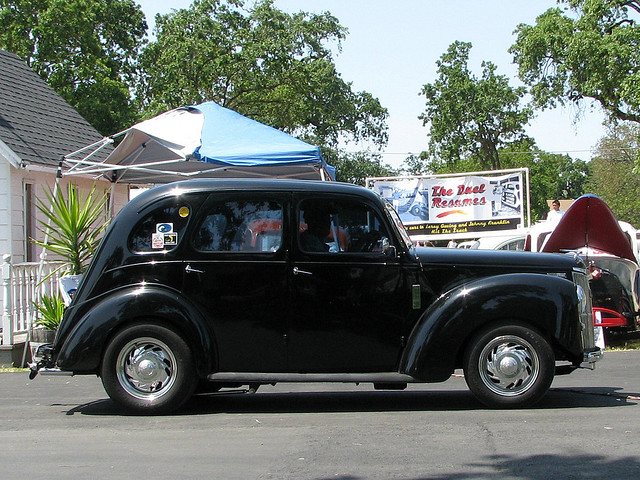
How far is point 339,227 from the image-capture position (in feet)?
22.9

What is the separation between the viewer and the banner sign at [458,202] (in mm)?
16578

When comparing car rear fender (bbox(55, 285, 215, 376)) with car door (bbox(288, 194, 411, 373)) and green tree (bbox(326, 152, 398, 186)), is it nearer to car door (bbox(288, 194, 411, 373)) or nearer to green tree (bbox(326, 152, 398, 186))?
car door (bbox(288, 194, 411, 373))

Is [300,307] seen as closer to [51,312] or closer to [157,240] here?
[157,240]

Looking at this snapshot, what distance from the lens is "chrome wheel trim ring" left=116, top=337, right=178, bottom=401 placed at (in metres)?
6.77

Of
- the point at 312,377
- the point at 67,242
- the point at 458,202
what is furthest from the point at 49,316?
the point at 458,202

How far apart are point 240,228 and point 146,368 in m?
1.37

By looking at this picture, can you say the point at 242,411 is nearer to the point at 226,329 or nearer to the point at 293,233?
the point at 226,329

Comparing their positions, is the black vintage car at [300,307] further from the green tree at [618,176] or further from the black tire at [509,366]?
the green tree at [618,176]

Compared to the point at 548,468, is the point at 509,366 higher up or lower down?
higher up

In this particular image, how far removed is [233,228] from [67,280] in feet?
14.1

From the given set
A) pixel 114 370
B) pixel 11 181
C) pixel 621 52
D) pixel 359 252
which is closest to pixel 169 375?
pixel 114 370

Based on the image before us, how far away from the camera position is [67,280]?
34.3 ft

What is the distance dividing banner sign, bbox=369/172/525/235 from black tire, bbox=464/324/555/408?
9780 millimetres

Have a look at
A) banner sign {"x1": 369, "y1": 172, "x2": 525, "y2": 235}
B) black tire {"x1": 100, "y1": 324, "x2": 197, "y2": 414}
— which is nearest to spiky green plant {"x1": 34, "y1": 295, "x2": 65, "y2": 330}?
black tire {"x1": 100, "y1": 324, "x2": 197, "y2": 414}
